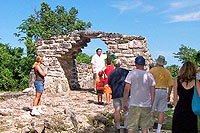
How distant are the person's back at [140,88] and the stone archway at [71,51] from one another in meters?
5.33

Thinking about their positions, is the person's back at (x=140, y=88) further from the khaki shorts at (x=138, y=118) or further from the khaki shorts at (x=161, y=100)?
the khaki shorts at (x=161, y=100)

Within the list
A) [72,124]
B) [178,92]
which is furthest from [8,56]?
[178,92]

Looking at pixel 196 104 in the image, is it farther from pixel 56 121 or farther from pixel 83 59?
pixel 83 59

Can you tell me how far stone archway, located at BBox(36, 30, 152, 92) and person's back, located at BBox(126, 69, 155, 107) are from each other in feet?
17.5

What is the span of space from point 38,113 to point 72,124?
85 centimetres

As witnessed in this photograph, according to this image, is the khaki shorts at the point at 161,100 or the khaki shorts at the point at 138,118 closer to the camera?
the khaki shorts at the point at 138,118

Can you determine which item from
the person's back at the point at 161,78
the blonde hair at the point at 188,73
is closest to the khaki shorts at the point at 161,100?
the person's back at the point at 161,78

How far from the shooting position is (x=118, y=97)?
516 centimetres

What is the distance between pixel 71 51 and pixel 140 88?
752 cm

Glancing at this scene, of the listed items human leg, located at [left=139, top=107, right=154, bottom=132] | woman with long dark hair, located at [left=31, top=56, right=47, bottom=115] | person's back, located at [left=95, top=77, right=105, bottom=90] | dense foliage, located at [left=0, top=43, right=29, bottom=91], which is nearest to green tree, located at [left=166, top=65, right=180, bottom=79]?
dense foliage, located at [left=0, top=43, right=29, bottom=91]

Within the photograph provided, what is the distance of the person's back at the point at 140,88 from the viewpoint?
13.0ft

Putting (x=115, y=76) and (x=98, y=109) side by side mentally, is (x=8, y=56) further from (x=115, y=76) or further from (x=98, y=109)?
(x=115, y=76)

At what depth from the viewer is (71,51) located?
11.2m

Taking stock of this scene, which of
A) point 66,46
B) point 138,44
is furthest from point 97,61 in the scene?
point 66,46
